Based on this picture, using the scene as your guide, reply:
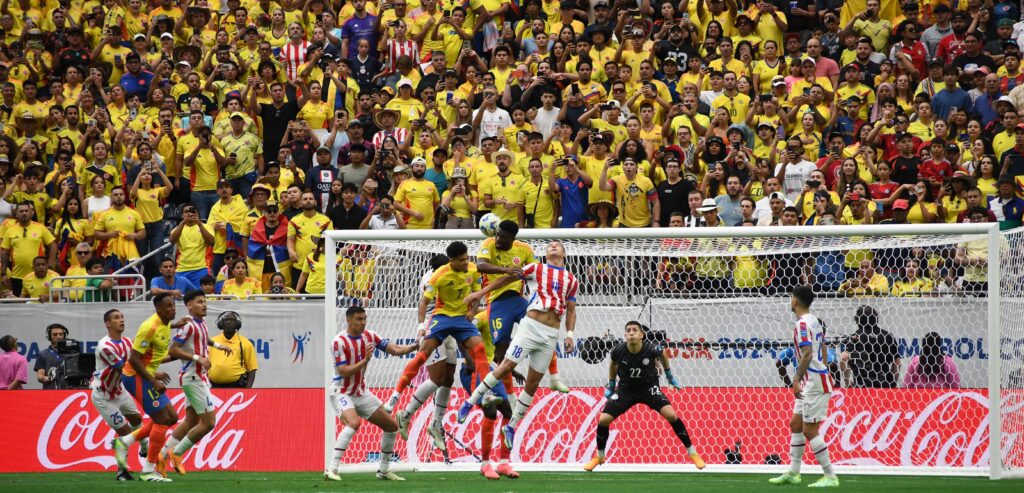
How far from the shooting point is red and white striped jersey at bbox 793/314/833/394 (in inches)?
483

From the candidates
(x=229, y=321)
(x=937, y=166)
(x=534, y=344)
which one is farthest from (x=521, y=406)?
(x=937, y=166)

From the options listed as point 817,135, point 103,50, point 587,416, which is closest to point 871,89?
point 817,135

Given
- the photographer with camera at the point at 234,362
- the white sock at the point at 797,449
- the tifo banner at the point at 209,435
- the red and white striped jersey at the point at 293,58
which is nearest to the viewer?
the white sock at the point at 797,449

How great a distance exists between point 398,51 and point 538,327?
35.1 feet

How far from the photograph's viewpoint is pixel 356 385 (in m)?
13.1

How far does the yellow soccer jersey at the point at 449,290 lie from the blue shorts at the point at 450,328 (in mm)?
55

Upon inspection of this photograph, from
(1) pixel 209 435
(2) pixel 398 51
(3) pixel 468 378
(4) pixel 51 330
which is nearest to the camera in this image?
(3) pixel 468 378

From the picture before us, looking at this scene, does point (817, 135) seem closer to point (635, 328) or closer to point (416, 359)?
point (635, 328)

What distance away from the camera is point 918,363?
15055 millimetres

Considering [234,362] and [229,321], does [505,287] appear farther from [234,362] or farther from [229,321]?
[234,362]

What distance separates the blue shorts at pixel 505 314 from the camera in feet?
48.0

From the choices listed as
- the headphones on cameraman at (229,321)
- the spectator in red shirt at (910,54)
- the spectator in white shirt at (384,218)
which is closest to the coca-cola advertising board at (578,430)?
the headphones on cameraman at (229,321)

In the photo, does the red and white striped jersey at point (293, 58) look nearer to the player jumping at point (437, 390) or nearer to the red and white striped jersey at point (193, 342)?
the red and white striped jersey at point (193, 342)

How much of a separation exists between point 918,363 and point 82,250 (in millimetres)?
12229
